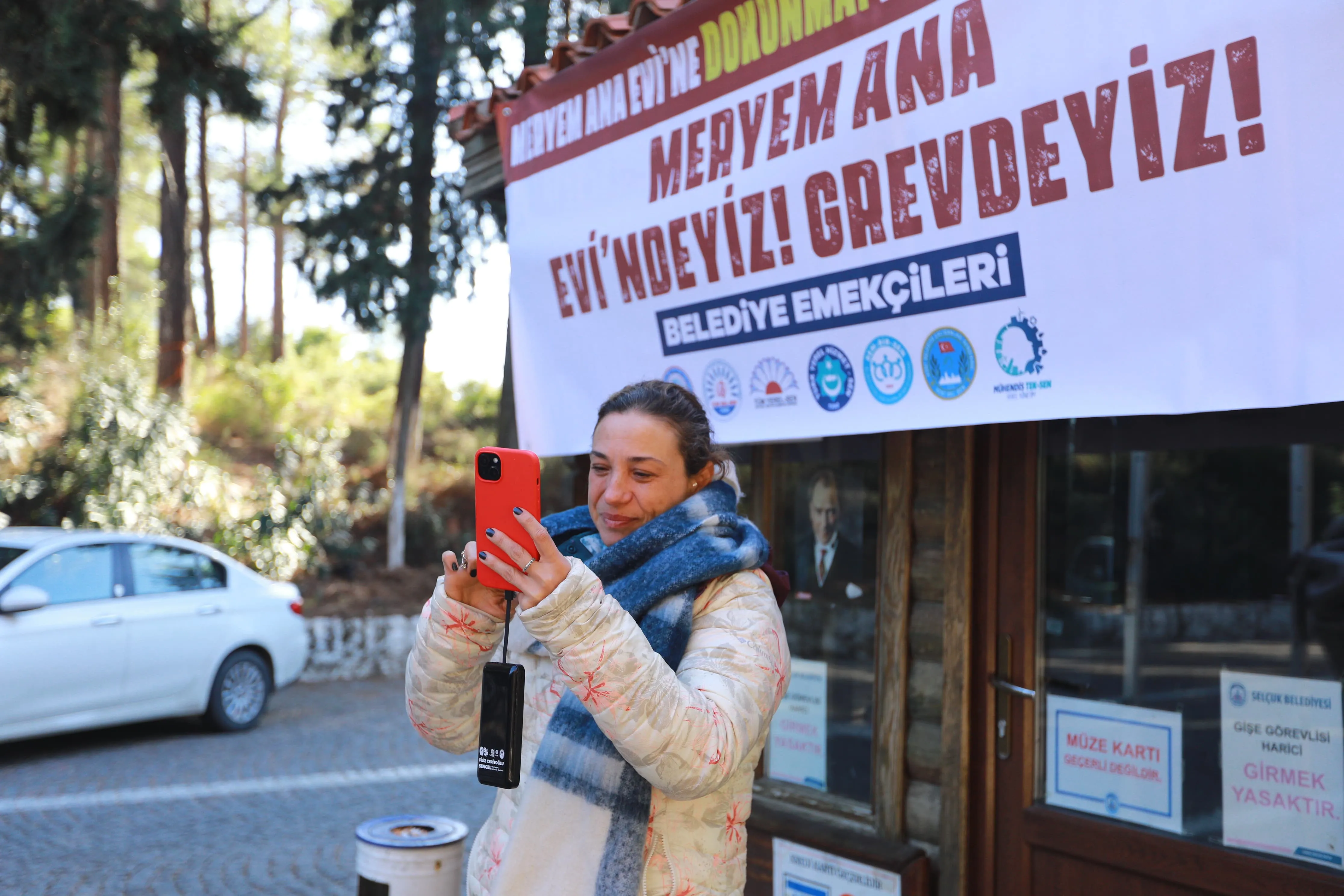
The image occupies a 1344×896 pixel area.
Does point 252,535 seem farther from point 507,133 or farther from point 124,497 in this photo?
point 507,133

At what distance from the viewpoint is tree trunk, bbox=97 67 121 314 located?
16.0m

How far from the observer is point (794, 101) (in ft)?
12.3

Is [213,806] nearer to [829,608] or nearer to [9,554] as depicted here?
[9,554]

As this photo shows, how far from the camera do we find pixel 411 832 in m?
3.34

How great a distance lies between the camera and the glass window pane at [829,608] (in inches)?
163

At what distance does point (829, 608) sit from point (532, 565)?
2.83m

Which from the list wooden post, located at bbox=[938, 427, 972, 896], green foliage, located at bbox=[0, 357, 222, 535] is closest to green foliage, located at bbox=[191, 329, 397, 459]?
green foliage, located at bbox=[0, 357, 222, 535]

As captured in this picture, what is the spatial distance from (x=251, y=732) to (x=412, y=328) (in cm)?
564

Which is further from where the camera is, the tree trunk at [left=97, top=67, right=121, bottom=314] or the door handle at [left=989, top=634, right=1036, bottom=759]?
the tree trunk at [left=97, top=67, right=121, bottom=314]

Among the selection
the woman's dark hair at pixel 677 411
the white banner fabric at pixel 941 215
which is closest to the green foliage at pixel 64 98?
the white banner fabric at pixel 941 215

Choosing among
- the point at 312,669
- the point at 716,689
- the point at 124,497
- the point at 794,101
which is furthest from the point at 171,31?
the point at 716,689

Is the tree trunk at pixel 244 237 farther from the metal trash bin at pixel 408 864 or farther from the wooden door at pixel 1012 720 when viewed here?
the wooden door at pixel 1012 720

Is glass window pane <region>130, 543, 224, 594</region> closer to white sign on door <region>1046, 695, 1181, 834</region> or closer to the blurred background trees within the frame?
the blurred background trees

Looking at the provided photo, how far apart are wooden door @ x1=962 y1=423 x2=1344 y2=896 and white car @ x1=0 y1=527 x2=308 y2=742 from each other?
6.14m
